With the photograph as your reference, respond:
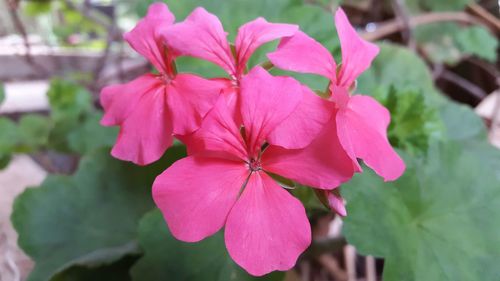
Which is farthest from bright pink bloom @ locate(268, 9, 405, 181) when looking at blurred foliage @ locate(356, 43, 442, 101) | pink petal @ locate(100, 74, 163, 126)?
blurred foliage @ locate(356, 43, 442, 101)

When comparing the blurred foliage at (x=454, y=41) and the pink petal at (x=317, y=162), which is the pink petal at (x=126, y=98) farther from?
the blurred foliage at (x=454, y=41)

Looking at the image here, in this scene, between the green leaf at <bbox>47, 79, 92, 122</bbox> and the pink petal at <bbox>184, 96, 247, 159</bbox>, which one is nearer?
the pink petal at <bbox>184, 96, 247, 159</bbox>

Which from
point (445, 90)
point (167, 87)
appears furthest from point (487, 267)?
point (445, 90)

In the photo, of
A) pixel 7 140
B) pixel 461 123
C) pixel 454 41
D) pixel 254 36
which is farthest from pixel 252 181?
pixel 454 41

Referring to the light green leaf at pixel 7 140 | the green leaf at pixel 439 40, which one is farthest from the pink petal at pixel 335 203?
the green leaf at pixel 439 40

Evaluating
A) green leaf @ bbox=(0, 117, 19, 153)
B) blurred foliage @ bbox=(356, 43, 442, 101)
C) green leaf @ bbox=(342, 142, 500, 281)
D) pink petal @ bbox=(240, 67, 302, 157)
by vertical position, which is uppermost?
pink petal @ bbox=(240, 67, 302, 157)

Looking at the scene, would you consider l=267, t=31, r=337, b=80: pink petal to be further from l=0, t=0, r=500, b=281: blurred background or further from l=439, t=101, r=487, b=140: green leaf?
l=439, t=101, r=487, b=140: green leaf

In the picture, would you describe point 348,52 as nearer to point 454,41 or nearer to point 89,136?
point 89,136
